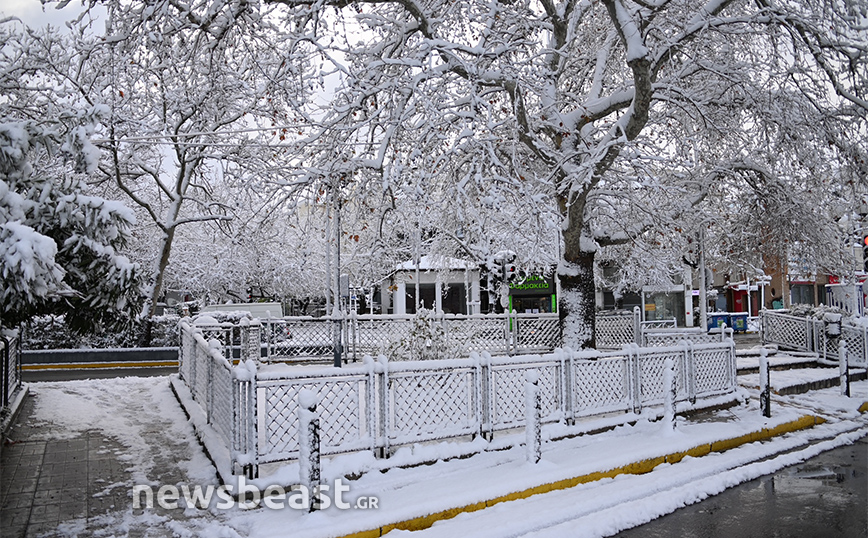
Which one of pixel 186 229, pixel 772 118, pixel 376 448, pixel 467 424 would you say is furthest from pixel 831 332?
pixel 186 229

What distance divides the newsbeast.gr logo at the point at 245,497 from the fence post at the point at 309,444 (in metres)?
0.08

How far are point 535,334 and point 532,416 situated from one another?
11.3m

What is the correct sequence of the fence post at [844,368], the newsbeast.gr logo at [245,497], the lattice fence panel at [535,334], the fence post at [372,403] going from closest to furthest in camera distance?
the newsbeast.gr logo at [245,497] → the fence post at [372,403] → the fence post at [844,368] → the lattice fence panel at [535,334]

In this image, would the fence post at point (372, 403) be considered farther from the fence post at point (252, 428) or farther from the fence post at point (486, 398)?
the fence post at point (486, 398)

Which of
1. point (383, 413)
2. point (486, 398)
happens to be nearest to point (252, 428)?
point (383, 413)

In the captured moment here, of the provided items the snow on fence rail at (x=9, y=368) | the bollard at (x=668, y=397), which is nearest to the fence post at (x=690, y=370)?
the bollard at (x=668, y=397)

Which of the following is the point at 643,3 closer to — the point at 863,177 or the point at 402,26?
the point at 402,26

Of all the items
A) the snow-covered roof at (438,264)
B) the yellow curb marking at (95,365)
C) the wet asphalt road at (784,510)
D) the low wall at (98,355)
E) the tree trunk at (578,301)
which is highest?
the snow-covered roof at (438,264)

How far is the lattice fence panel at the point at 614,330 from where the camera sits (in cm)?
2003

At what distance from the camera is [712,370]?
1168cm

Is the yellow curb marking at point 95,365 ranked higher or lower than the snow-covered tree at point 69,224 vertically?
lower

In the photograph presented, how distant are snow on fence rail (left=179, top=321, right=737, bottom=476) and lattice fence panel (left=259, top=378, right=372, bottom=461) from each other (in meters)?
0.01

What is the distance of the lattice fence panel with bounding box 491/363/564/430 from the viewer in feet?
28.1

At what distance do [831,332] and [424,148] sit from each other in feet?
42.7
